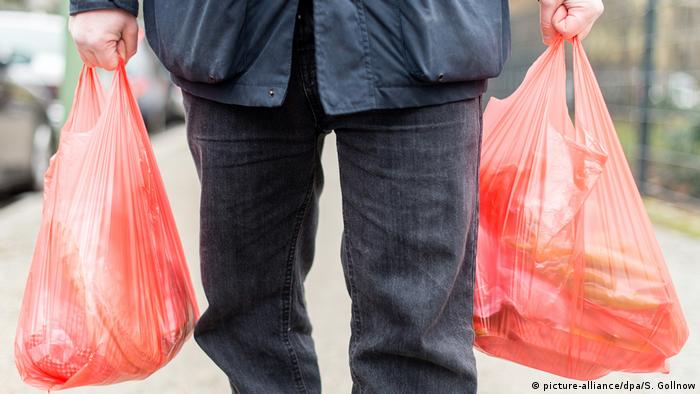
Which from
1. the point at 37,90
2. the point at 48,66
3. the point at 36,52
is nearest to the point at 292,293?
the point at 37,90

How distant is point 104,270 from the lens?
1.79m

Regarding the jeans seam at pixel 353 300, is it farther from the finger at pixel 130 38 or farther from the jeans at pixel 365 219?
the finger at pixel 130 38

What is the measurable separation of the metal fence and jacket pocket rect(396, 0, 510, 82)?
419 centimetres

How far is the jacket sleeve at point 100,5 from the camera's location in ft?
5.49

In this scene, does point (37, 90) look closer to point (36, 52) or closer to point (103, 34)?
point (36, 52)

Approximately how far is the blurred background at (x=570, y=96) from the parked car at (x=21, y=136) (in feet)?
0.04

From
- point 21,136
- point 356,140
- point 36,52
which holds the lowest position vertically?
point 21,136

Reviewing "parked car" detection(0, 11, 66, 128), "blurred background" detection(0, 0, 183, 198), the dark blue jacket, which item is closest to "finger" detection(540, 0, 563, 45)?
the dark blue jacket

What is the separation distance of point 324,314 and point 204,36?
206cm

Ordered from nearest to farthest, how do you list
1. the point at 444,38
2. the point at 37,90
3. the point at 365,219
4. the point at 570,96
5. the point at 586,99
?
1. the point at 444,38
2. the point at 365,219
3. the point at 586,99
4. the point at 570,96
5. the point at 37,90

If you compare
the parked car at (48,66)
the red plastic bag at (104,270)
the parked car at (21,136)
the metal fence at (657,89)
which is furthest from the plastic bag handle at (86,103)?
the parked car at (48,66)

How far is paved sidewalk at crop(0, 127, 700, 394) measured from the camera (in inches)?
114

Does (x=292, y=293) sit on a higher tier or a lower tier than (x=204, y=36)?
lower

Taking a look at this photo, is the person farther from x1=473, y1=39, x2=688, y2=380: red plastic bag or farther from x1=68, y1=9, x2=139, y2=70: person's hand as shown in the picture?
x1=473, y1=39, x2=688, y2=380: red plastic bag
